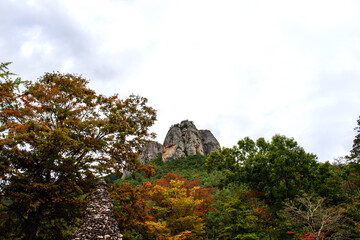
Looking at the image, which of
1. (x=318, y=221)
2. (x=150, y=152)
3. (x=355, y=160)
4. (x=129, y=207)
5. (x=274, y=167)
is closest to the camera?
(x=129, y=207)

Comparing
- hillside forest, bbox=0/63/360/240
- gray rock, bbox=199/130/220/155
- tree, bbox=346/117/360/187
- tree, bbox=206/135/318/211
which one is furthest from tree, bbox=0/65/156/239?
gray rock, bbox=199/130/220/155

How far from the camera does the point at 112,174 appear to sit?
10.6 meters

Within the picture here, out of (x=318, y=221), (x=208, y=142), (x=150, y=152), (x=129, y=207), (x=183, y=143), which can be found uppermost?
(x=208, y=142)

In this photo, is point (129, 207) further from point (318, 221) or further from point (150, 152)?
point (150, 152)

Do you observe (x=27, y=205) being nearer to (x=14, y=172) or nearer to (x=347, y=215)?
(x=14, y=172)

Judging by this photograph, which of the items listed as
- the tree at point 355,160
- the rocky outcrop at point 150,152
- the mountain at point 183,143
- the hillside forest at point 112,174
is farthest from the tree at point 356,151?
the rocky outcrop at point 150,152

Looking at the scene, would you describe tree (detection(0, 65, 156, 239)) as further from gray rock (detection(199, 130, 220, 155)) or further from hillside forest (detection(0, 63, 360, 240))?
gray rock (detection(199, 130, 220, 155))

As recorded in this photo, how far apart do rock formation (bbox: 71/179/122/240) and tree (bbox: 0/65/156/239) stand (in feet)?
6.93

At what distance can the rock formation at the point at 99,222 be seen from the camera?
5.73m

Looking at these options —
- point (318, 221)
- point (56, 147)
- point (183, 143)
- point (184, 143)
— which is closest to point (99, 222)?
point (56, 147)

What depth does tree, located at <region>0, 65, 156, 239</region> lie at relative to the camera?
7621 millimetres

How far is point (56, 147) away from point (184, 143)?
54242 millimetres

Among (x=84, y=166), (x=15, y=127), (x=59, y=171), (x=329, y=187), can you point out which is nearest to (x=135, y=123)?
(x=84, y=166)

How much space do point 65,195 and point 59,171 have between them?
1030mm
